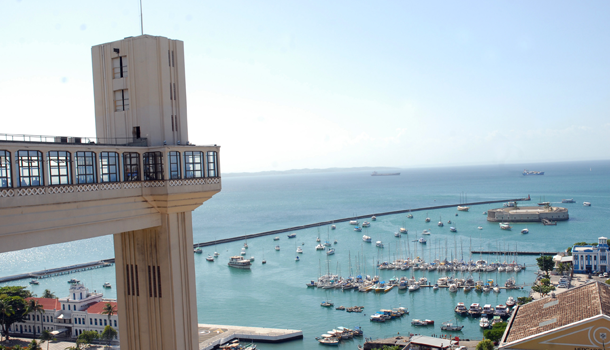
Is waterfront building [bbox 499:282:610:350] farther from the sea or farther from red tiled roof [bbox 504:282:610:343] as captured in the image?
the sea

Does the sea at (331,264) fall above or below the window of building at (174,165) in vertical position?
below

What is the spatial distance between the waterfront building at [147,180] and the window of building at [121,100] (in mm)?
30

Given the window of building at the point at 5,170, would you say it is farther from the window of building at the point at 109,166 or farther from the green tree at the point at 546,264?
the green tree at the point at 546,264

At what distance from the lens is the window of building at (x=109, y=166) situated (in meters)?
11.9

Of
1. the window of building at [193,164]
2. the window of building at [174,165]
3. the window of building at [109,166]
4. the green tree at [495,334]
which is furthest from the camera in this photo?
the green tree at [495,334]

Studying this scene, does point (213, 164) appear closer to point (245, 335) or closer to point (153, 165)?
point (153, 165)

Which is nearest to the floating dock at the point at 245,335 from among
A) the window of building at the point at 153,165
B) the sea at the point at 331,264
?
the sea at the point at 331,264

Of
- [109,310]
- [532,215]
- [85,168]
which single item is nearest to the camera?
[85,168]

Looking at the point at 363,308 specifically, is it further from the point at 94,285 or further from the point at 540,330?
the point at 94,285

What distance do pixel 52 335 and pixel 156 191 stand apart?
116 ft

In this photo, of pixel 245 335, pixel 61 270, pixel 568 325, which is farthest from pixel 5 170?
pixel 61 270

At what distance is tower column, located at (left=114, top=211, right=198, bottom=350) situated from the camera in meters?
13.5

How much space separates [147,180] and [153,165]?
45cm

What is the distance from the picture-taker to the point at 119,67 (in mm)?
14109
